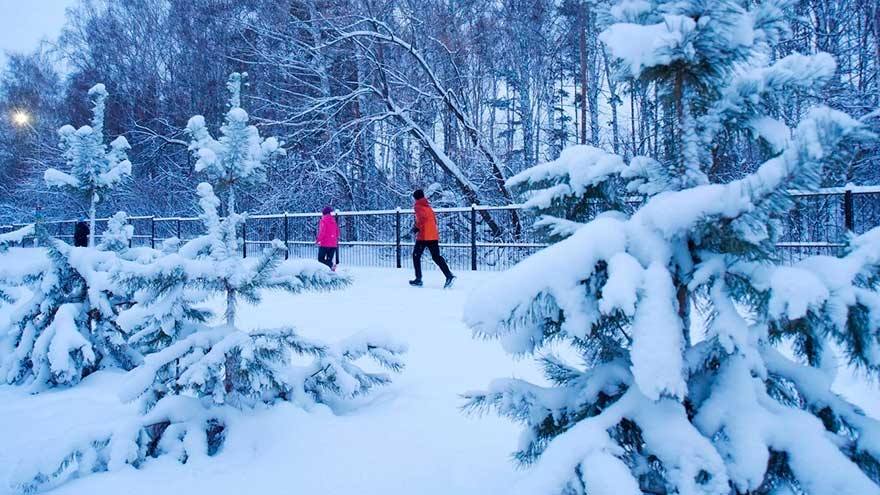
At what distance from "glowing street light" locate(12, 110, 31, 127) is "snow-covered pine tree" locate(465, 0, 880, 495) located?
40.8 metres

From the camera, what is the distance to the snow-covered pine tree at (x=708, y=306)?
4.36 feet

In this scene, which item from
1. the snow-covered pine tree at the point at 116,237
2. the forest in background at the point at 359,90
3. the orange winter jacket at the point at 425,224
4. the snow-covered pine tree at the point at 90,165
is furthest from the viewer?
the forest in background at the point at 359,90

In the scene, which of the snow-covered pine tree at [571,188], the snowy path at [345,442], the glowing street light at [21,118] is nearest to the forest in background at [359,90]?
the glowing street light at [21,118]

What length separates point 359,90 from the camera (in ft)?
54.0

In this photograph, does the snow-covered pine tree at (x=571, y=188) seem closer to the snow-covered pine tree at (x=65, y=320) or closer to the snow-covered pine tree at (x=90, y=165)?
the snow-covered pine tree at (x=65, y=320)

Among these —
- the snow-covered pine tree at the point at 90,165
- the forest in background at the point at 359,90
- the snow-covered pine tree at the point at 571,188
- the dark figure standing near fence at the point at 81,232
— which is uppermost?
the forest in background at the point at 359,90

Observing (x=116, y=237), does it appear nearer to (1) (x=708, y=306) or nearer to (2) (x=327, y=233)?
(1) (x=708, y=306)

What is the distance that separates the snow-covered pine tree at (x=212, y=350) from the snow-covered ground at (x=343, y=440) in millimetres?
125

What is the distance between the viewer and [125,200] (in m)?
29.1

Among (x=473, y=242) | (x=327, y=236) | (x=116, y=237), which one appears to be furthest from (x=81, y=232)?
(x=473, y=242)

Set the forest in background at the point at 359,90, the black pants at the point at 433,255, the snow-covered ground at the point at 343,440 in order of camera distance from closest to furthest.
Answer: the snow-covered ground at the point at 343,440 → the black pants at the point at 433,255 → the forest in background at the point at 359,90

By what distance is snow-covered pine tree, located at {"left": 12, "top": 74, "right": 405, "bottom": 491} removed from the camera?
9.78 ft

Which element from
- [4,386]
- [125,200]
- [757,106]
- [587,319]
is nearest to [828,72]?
[757,106]

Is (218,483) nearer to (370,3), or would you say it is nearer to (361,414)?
(361,414)
